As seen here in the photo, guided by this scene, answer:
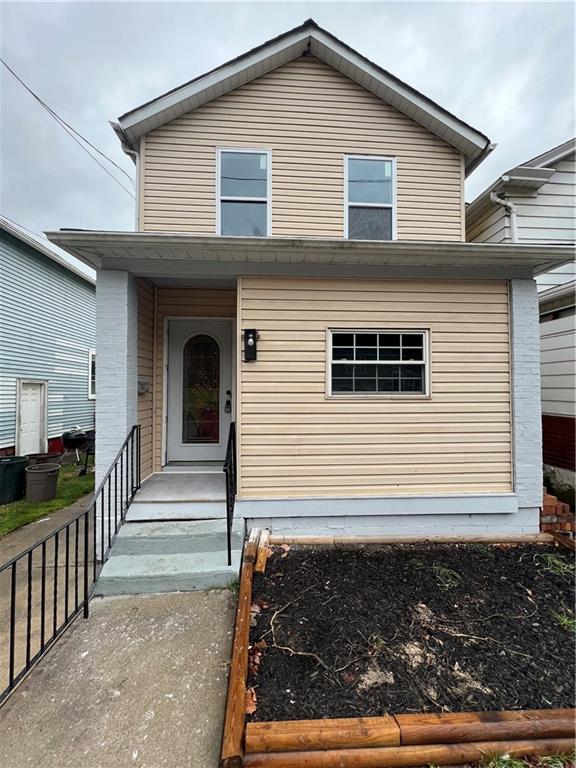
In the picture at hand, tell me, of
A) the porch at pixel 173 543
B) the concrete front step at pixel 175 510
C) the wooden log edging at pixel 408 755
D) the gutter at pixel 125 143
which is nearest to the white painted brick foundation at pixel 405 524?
the concrete front step at pixel 175 510

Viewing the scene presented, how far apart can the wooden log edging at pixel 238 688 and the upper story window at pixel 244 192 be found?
453 cm

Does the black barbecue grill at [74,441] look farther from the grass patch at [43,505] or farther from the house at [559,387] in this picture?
the house at [559,387]

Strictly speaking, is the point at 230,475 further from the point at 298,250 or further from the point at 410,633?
the point at 298,250

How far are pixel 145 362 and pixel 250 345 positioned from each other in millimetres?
1713

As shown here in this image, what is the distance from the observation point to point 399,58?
28.7ft

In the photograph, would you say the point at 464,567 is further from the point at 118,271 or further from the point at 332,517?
the point at 118,271

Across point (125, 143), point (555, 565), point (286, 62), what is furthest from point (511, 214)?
point (125, 143)

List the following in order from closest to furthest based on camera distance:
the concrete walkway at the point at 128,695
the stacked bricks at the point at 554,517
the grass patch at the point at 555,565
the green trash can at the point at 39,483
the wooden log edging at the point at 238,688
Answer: the wooden log edging at the point at 238,688 < the concrete walkway at the point at 128,695 < the grass patch at the point at 555,565 < the stacked bricks at the point at 554,517 < the green trash can at the point at 39,483

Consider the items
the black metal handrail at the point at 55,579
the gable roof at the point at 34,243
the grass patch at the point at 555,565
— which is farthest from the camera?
the gable roof at the point at 34,243

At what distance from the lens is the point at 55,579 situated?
248cm

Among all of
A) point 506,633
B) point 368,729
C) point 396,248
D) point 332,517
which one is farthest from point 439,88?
point 368,729

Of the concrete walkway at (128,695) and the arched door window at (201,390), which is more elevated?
the arched door window at (201,390)

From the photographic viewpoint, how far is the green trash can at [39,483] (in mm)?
5988

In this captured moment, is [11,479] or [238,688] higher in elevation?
[11,479]
